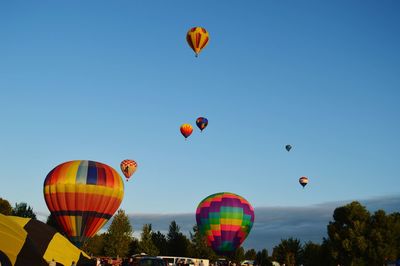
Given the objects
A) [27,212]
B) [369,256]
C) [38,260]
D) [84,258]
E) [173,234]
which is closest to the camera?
[38,260]

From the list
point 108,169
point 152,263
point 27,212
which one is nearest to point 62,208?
point 108,169

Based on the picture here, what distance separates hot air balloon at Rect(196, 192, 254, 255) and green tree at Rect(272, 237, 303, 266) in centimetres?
4252

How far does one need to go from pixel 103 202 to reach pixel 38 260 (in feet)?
77.8

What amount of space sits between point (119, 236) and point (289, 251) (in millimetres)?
35722

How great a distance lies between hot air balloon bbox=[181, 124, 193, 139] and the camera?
2329 inches

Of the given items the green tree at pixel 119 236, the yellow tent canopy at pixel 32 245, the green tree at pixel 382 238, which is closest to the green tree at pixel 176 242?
the green tree at pixel 119 236

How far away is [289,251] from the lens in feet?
306

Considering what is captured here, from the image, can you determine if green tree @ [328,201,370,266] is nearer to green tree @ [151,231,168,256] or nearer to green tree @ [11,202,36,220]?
green tree @ [151,231,168,256]

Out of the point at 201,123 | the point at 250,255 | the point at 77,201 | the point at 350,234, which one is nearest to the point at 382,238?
the point at 350,234

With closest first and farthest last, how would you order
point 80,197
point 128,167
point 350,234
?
point 80,197 < point 350,234 < point 128,167

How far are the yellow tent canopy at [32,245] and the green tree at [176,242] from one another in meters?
60.1

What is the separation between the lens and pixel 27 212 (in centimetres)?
9644

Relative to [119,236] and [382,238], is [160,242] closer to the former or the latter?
[119,236]

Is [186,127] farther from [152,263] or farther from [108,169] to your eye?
[152,263]
